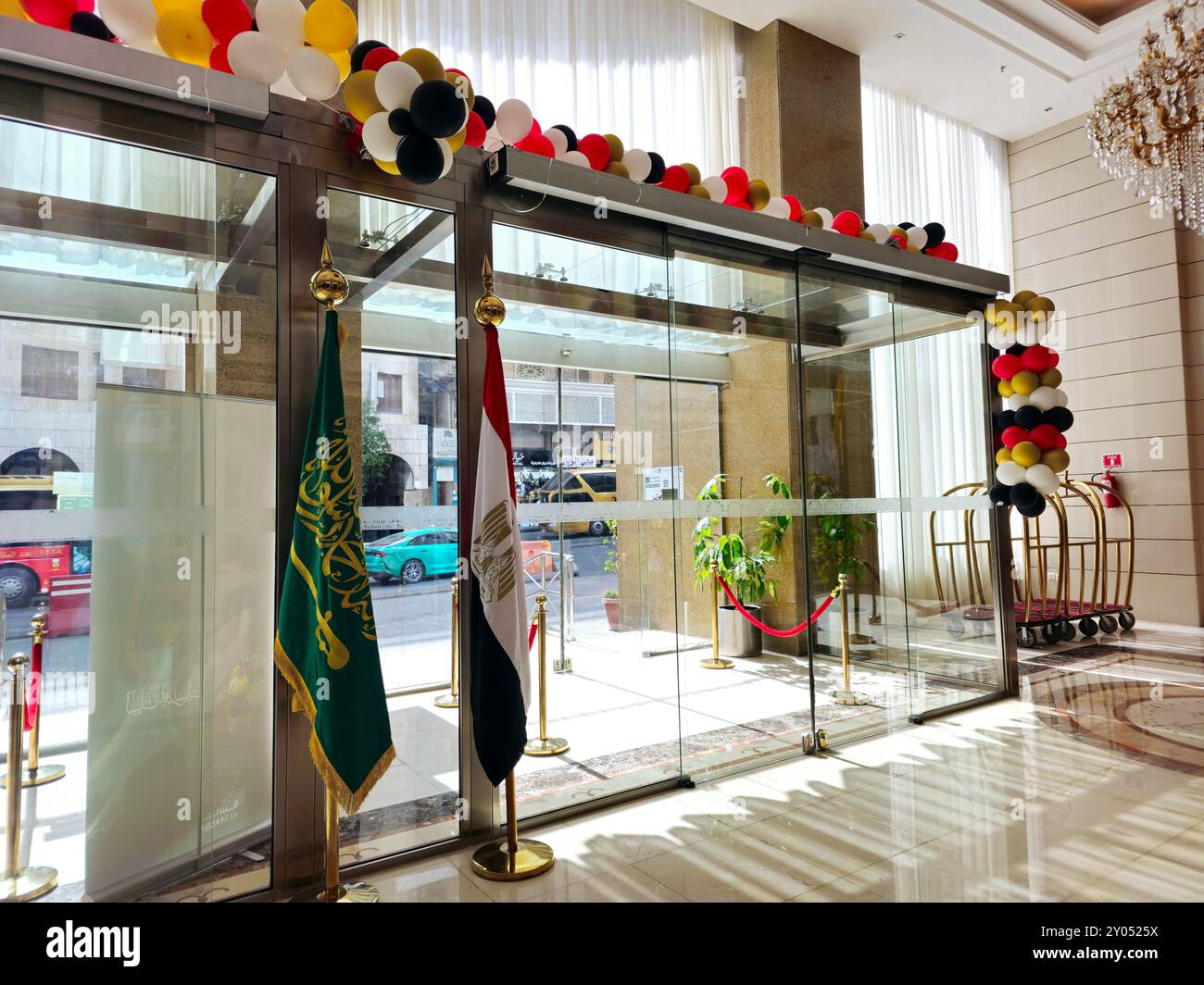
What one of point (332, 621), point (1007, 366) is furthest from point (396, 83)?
point (1007, 366)

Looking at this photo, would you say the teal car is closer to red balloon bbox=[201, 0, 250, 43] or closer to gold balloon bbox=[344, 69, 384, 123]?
gold balloon bbox=[344, 69, 384, 123]

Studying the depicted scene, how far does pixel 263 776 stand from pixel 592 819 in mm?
1514

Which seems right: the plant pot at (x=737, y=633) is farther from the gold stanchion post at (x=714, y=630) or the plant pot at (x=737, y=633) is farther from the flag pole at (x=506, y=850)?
the flag pole at (x=506, y=850)

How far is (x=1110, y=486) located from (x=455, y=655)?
867cm

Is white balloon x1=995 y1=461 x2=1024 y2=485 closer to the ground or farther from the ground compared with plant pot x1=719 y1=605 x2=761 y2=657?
farther from the ground

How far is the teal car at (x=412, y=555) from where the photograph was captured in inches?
122

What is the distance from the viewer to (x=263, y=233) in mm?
2869

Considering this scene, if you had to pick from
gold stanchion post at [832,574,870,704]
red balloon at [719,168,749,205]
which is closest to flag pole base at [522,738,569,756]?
gold stanchion post at [832,574,870,704]

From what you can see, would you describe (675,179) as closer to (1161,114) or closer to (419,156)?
(419,156)

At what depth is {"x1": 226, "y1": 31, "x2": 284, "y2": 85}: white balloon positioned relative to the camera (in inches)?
101

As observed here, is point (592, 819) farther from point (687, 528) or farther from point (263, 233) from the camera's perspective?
point (263, 233)

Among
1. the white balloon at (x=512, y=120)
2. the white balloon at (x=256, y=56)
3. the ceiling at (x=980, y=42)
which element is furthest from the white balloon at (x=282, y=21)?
the ceiling at (x=980, y=42)

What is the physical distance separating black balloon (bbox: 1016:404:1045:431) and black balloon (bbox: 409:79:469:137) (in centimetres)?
456
